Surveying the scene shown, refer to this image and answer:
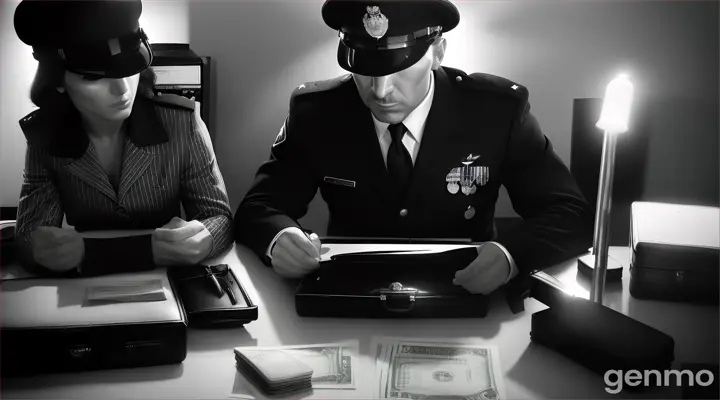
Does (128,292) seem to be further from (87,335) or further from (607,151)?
(607,151)

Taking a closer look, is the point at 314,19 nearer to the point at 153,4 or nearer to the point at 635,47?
the point at 153,4

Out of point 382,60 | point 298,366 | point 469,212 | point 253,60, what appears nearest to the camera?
point 298,366

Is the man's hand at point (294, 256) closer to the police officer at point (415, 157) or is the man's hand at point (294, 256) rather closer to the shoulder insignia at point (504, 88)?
the police officer at point (415, 157)

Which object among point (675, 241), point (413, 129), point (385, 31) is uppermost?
point (385, 31)

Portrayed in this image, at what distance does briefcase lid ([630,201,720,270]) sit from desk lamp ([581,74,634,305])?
23 cm

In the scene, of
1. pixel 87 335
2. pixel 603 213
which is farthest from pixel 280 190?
pixel 603 213

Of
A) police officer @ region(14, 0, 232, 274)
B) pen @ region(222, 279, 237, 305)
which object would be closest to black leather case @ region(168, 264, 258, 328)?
pen @ region(222, 279, 237, 305)

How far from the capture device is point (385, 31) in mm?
1310

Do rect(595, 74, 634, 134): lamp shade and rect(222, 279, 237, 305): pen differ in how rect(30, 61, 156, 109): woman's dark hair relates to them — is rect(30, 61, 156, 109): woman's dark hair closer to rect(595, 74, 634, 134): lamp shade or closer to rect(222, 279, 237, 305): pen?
rect(222, 279, 237, 305): pen

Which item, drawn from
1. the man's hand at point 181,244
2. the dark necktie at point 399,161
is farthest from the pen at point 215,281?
the dark necktie at point 399,161

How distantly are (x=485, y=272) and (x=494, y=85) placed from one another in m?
0.68

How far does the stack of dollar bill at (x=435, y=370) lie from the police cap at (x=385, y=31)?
1.95ft

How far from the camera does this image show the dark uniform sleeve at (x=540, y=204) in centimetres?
126

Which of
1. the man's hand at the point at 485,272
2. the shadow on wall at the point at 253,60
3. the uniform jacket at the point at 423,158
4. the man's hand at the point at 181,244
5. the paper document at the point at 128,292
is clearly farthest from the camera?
the shadow on wall at the point at 253,60
